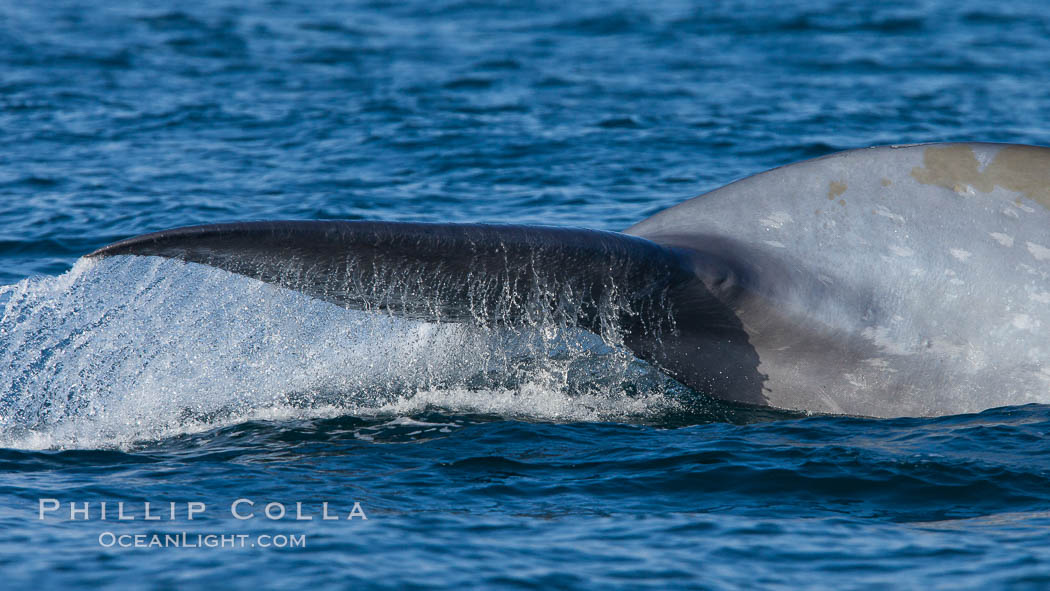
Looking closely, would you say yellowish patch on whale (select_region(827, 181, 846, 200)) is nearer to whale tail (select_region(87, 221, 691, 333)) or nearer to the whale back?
the whale back

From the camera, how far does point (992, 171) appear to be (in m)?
6.16

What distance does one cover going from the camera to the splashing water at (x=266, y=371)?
283 inches

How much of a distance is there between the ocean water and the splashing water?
27 millimetres

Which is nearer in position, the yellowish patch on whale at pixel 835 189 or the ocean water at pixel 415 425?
the ocean water at pixel 415 425

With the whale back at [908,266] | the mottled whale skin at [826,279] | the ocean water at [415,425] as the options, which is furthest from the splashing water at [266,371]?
the whale back at [908,266]

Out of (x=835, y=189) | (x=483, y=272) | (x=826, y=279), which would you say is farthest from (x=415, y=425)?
(x=835, y=189)

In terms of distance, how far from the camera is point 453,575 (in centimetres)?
557

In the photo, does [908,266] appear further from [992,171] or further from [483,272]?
[483,272]

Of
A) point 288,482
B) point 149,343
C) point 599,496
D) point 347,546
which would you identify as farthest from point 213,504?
point 149,343

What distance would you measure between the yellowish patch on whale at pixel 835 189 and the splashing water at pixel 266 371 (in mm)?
1269

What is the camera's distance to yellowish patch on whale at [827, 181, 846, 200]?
20.8 feet

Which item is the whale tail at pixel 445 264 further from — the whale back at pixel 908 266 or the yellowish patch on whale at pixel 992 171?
the yellowish patch on whale at pixel 992 171

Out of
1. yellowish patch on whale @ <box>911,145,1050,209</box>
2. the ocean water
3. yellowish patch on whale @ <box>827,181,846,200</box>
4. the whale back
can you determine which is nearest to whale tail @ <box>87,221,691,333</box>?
the ocean water

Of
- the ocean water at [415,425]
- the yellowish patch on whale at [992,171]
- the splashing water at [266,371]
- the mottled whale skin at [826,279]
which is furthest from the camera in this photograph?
the splashing water at [266,371]
